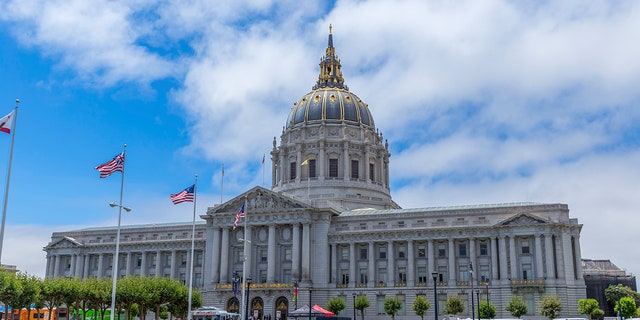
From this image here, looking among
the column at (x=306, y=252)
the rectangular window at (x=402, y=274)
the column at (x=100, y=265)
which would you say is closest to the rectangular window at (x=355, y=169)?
the column at (x=306, y=252)

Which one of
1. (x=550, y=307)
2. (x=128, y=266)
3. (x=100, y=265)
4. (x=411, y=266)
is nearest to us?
(x=550, y=307)

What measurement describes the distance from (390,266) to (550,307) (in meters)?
24.0

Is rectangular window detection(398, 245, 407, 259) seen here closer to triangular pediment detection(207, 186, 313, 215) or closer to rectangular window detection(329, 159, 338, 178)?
triangular pediment detection(207, 186, 313, 215)

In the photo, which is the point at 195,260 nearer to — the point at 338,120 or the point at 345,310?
the point at 345,310

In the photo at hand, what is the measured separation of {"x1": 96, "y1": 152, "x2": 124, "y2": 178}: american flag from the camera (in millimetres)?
52500

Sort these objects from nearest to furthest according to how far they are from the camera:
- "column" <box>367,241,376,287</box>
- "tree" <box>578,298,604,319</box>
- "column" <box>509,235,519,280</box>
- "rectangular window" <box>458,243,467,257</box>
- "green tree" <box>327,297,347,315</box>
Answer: "tree" <box>578,298,604,319</box>, "column" <box>509,235,519,280</box>, "green tree" <box>327,297,347,315</box>, "rectangular window" <box>458,243,467,257</box>, "column" <box>367,241,376,287</box>

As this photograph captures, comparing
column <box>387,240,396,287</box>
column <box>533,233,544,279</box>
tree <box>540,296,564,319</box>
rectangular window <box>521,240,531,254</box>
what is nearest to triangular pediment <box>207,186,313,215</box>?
column <box>387,240,396,287</box>

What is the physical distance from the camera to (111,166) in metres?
53.2

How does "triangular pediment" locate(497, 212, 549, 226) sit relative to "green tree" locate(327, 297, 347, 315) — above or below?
above

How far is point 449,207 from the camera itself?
101 meters

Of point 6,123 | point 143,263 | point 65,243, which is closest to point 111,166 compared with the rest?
point 6,123

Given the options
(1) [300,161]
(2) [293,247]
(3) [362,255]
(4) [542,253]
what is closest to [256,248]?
(2) [293,247]

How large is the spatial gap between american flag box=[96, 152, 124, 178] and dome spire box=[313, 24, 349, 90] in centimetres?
8318

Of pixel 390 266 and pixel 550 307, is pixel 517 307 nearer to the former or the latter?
pixel 550 307
